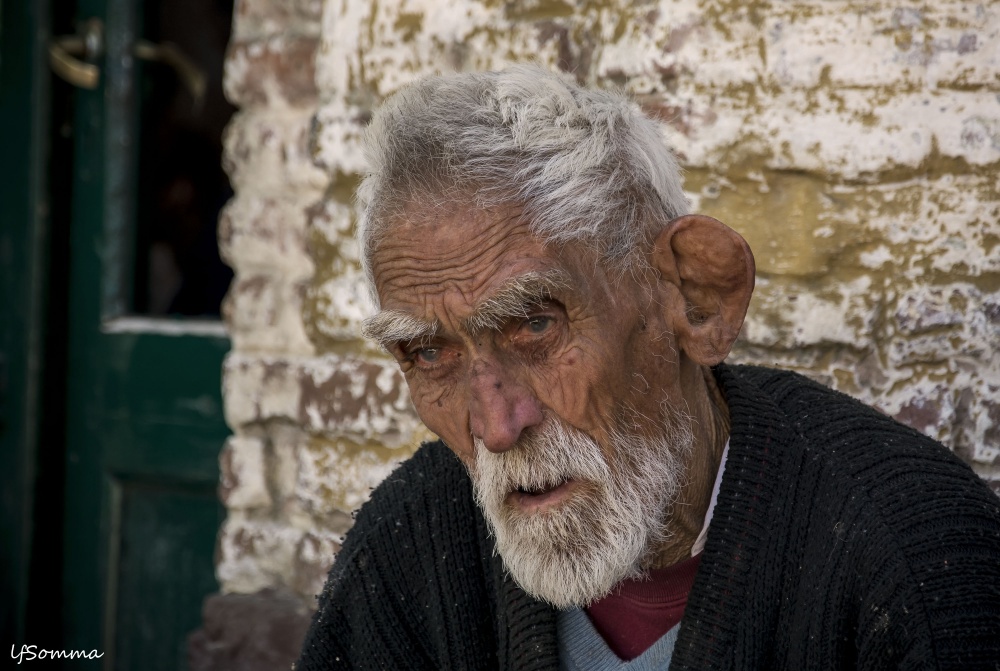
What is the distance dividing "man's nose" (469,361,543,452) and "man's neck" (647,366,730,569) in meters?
0.36

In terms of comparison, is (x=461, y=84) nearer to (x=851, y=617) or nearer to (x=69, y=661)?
(x=851, y=617)

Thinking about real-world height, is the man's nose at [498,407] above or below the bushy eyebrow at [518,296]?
below

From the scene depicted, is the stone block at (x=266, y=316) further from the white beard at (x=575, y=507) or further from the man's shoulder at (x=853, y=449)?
the man's shoulder at (x=853, y=449)

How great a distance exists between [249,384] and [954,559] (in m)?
1.82

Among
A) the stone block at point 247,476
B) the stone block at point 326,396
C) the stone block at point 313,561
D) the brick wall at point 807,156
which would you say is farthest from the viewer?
the stone block at point 247,476

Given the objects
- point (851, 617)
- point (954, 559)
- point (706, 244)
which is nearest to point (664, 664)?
point (851, 617)

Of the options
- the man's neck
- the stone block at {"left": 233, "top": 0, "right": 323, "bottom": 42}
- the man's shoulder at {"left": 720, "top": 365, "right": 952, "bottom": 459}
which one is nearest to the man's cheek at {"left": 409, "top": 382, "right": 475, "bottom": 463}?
the man's neck

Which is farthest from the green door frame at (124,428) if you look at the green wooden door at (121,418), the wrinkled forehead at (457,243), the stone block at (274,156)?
the wrinkled forehead at (457,243)

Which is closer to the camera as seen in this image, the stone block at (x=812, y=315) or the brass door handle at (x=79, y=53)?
the stone block at (x=812, y=315)

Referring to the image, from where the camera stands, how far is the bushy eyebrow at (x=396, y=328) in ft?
5.95

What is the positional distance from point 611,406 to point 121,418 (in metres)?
2.16

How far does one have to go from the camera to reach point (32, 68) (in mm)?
3514

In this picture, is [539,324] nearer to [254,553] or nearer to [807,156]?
[807,156]

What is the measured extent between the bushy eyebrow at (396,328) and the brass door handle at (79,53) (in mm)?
2119
